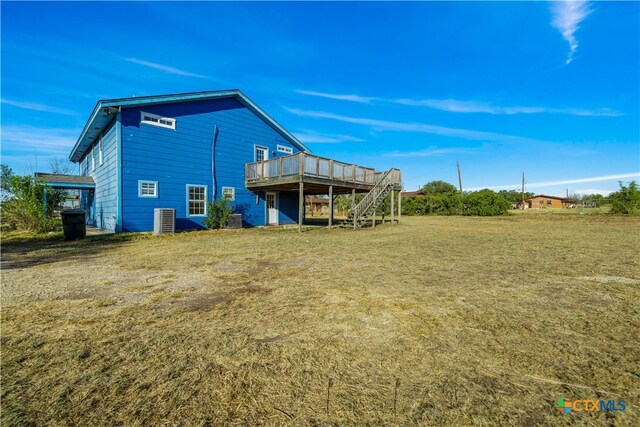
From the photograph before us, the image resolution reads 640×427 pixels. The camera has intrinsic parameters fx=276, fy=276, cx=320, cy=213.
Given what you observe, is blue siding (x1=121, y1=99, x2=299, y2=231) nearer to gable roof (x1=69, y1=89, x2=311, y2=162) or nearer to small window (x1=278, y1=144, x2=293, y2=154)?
gable roof (x1=69, y1=89, x2=311, y2=162)

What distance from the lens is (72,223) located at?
9719mm

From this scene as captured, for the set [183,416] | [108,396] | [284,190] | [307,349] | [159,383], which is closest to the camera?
[183,416]

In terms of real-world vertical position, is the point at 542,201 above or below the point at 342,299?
above

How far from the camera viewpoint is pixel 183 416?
1726 millimetres

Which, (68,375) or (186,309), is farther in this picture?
(186,309)

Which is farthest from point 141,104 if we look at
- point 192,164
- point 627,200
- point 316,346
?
point 627,200

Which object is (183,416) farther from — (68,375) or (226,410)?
(68,375)

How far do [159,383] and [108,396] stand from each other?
1.00 ft

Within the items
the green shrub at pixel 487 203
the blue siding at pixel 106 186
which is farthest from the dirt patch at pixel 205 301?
the green shrub at pixel 487 203

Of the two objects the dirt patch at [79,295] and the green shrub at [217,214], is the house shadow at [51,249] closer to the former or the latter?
the dirt patch at [79,295]

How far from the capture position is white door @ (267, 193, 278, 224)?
1766cm

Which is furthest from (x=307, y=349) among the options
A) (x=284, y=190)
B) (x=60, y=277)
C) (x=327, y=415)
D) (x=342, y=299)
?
(x=284, y=190)

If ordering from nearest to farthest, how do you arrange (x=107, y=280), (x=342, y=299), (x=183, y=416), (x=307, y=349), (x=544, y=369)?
(x=183, y=416) → (x=544, y=369) → (x=307, y=349) → (x=342, y=299) → (x=107, y=280)

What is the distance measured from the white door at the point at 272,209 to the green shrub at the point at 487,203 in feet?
77.4
